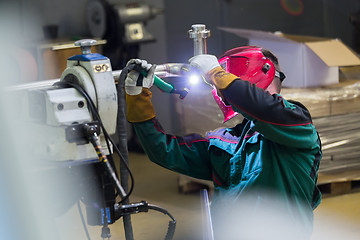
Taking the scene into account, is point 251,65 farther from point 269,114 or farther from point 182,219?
point 182,219

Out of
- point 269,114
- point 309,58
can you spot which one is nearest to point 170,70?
point 269,114

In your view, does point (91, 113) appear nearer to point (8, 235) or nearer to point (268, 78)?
point (8, 235)

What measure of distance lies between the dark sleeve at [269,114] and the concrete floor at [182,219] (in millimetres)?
1932

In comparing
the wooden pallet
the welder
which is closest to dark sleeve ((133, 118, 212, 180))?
the welder

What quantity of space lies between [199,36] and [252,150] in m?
0.52

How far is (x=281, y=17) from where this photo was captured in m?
5.98

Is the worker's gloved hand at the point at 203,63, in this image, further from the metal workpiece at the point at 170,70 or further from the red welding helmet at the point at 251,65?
the red welding helmet at the point at 251,65

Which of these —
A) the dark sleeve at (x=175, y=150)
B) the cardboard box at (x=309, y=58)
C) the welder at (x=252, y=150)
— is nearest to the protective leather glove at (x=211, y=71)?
the welder at (x=252, y=150)

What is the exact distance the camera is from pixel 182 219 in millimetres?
4184

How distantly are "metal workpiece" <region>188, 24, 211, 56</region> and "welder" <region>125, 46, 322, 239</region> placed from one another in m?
0.03

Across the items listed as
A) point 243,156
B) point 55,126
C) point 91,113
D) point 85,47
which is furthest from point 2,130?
point 243,156

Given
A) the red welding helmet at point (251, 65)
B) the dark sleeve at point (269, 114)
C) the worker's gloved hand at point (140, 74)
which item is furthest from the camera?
the red welding helmet at point (251, 65)

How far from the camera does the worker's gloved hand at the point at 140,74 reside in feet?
5.83

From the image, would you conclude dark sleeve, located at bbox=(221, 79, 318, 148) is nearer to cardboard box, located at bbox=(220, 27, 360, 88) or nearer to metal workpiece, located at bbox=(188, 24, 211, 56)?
metal workpiece, located at bbox=(188, 24, 211, 56)
